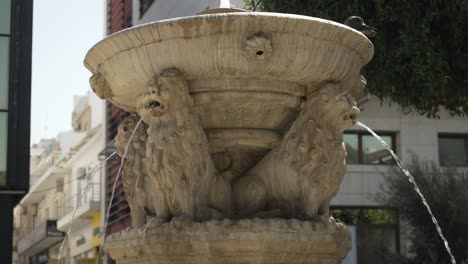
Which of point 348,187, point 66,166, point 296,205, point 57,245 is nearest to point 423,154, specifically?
point 348,187

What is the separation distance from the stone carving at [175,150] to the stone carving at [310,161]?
47 centimetres

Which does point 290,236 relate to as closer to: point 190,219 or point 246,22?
point 190,219

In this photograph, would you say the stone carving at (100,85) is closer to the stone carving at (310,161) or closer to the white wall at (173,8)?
the stone carving at (310,161)

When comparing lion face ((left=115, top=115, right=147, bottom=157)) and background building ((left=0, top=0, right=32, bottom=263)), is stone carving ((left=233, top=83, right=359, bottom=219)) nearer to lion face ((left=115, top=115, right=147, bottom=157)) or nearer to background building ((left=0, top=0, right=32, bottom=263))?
lion face ((left=115, top=115, right=147, bottom=157))

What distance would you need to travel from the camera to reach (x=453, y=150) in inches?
839

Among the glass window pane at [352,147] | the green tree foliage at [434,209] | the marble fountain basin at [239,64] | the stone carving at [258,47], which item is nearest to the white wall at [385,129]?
the glass window pane at [352,147]

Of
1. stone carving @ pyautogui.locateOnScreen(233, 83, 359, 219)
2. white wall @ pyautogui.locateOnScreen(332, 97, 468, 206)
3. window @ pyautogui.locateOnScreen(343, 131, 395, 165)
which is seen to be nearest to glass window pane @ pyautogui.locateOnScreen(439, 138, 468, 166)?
white wall @ pyautogui.locateOnScreen(332, 97, 468, 206)

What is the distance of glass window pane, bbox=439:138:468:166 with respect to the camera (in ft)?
69.3

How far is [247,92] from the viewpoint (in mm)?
5609

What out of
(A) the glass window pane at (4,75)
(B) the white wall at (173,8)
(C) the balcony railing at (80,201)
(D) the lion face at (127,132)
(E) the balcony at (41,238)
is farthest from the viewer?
(E) the balcony at (41,238)

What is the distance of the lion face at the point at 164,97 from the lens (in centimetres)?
538

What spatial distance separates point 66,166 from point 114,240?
37.6 m

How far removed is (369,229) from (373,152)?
2.00 m

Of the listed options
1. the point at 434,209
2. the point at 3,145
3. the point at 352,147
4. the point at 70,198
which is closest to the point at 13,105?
the point at 3,145
